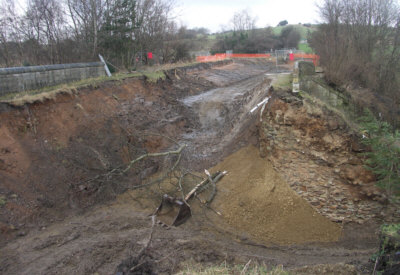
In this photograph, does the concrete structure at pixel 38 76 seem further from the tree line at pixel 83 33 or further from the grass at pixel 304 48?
the grass at pixel 304 48

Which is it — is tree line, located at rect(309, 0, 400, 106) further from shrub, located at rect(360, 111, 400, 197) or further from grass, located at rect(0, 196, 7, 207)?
grass, located at rect(0, 196, 7, 207)

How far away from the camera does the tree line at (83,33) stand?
574 inches

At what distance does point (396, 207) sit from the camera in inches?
319

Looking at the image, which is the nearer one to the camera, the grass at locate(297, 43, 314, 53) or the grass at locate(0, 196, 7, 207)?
the grass at locate(0, 196, 7, 207)

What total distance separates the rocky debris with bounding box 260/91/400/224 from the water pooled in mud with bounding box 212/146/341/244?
0.32 meters

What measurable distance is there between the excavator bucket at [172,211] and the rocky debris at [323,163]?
3416 millimetres

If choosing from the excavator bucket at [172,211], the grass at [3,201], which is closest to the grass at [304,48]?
the excavator bucket at [172,211]

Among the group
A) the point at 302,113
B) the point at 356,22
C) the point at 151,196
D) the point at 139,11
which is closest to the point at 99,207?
the point at 151,196

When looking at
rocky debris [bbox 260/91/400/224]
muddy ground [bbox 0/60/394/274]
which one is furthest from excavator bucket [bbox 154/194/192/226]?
rocky debris [bbox 260/91/400/224]

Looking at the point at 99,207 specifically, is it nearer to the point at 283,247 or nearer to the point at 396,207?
the point at 283,247

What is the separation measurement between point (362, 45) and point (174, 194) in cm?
1762

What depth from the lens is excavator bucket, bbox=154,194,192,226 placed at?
8273 mm

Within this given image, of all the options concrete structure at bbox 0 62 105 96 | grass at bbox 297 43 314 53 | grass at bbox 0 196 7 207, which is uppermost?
grass at bbox 297 43 314 53

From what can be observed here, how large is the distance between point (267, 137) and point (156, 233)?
4.88 meters
